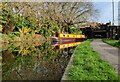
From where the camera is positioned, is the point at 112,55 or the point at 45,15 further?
the point at 45,15

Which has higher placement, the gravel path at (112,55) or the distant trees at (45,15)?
the distant trees at (45,15)

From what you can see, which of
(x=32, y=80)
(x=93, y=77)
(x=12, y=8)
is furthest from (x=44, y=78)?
(x=12, y=8)

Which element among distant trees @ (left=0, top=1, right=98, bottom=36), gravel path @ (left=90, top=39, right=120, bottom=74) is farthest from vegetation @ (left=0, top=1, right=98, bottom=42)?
gravel path @ (left=90, top=39, right=120, bottom=74)

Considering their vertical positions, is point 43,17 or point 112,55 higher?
point 43,17

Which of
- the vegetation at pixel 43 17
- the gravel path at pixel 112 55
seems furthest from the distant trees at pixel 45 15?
the gravel path at pixel 112 55

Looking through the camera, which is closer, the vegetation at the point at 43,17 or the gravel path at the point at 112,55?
the gravel path at the point at 112,55

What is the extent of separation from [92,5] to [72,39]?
30.0ft

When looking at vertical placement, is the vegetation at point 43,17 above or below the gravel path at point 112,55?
above

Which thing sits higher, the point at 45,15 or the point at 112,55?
the point at 45,15

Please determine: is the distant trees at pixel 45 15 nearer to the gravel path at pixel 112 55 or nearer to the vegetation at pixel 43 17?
the vegetation at pixel 43 17

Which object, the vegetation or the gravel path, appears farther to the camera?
the vegetation

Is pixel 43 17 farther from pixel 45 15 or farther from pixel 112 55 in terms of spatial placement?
pixel 112 55

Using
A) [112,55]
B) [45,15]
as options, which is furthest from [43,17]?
[112,55]

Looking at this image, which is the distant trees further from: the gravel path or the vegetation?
the gravel path
